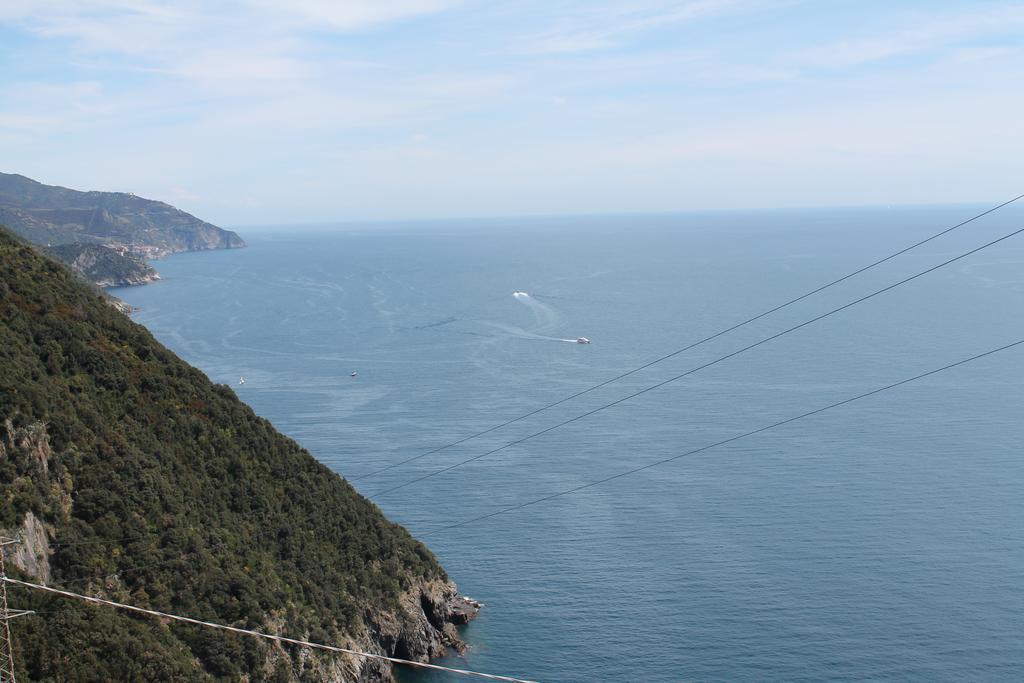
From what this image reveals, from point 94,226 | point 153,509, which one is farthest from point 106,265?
point 153,509

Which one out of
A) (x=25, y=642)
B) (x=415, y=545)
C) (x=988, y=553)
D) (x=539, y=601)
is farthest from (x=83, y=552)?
(x=988, y=553)

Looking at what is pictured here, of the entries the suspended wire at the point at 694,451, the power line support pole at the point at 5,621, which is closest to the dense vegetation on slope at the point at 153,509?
the power line support pole at the point at 5,621

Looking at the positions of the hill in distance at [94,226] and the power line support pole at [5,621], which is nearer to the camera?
the power line support pole at [5,621]

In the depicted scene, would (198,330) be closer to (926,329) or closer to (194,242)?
(926,329)

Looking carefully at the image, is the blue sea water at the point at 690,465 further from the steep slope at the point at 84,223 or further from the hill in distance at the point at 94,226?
the steep slope at the point at 84,223

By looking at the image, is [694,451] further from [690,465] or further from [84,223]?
[84,223]

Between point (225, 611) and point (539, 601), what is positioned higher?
point (225, 611)
